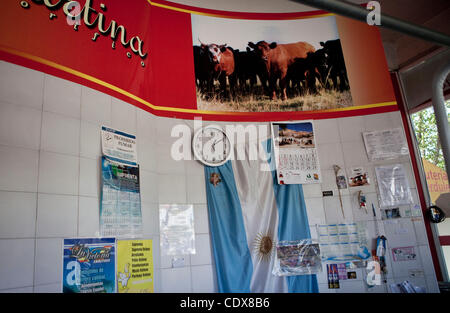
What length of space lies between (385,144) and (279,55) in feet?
5.39

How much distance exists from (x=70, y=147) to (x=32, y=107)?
39 cm

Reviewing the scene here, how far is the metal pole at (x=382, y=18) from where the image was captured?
103 inches

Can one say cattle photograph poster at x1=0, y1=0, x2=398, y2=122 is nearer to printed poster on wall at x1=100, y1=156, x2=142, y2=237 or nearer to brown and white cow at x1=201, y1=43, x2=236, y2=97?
brown and white cow at x1=201, y1=43, x2=236, y2=97

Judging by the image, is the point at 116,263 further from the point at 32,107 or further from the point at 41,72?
the point at 41,72

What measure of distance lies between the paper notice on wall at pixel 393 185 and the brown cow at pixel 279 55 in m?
1.45

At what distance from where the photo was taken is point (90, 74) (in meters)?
3.16

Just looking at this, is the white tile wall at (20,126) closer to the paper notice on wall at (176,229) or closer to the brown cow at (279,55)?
the paper notice on wall at (176,229)

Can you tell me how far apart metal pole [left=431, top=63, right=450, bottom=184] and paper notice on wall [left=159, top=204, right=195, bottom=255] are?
3099mm

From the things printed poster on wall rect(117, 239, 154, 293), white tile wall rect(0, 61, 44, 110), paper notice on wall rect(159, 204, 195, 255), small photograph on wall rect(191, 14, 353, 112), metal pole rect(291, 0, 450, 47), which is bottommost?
printed poster on wall rect(117, 239, 154, 293)

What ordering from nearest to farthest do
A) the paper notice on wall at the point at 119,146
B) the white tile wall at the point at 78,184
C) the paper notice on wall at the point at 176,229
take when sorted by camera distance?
the white tile wall at the point at 78,184, the paper notice on wall at the point at 119,146, the paper notice on wall at the point at 176,229

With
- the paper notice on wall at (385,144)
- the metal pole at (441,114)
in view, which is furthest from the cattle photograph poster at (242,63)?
the metal pole at (441,114)

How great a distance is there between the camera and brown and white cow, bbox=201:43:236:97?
4406 mm

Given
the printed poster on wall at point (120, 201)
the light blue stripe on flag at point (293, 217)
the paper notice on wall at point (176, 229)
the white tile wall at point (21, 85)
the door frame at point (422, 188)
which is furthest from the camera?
the door frame at point (422, 188)

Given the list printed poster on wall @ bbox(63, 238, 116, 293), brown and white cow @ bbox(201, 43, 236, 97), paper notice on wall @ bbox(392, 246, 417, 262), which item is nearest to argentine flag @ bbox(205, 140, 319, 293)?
brown and white cow @ bbox(201, 43, 236, 97)
